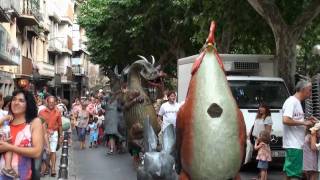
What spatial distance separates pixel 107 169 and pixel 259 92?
12.7 ft

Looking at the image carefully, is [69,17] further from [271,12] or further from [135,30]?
[271,12]

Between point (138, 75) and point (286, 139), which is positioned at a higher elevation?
point (138, 75)

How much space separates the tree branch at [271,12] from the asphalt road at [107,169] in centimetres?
409

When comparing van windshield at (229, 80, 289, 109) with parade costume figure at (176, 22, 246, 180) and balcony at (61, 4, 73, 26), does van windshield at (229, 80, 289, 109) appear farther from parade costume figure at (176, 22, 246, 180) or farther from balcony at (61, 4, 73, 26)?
balcony at (61, 4, 73, 26)

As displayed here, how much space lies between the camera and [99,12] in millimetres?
32281

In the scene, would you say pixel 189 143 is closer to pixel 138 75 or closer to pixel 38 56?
pixel 138 75

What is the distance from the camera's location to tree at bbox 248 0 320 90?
16.4 meters

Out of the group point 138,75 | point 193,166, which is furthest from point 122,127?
point 193,166

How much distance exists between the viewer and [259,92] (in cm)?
1448

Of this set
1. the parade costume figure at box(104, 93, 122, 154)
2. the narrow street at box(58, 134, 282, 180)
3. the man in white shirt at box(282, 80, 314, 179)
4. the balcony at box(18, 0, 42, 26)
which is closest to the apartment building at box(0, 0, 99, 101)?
the balcony at box(18, 0, 42, 26)

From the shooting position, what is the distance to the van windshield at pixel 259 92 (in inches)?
563

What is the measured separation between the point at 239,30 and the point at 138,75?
7261mm

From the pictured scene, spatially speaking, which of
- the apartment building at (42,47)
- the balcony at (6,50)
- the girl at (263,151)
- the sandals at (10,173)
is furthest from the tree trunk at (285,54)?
the sandals at (10,173)

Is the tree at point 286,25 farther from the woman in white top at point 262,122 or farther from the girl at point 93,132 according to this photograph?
the girl at point 93,132
